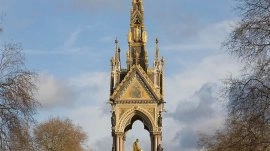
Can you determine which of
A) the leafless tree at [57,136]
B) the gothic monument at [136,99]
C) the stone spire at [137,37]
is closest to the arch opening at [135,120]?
the gothic monument at [136,99]

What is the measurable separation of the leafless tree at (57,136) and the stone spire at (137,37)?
22.0m

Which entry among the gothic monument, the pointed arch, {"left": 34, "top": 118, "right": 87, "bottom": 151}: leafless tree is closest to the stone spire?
the gothic monument

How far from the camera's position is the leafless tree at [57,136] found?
71.6 meters

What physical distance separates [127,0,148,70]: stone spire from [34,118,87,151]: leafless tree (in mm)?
22008

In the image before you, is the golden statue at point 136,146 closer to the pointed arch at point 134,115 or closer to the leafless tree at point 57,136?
the pointed arch at point 134,115

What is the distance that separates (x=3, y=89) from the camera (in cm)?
2044

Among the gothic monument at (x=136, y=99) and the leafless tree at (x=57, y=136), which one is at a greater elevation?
the leafless tree at (x=57, y=136)

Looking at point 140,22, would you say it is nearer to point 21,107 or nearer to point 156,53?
point 156,53

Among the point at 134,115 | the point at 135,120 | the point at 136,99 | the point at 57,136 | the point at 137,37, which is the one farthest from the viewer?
the point at 57,136

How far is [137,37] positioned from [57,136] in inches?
923

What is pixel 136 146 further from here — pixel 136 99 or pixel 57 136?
pixel 57 136

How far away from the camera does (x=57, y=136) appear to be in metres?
72.9

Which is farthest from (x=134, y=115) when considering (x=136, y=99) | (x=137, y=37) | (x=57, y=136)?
(x=57, y=136)

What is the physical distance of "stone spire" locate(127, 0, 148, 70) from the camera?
51.9 meters
